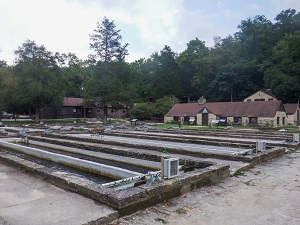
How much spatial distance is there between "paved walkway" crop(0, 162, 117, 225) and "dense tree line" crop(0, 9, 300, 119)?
33059 millimetres

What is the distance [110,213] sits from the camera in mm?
4008

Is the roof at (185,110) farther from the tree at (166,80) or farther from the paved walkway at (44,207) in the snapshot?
the paved walkway at (44,207)

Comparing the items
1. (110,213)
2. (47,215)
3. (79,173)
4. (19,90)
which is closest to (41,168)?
(79,173)

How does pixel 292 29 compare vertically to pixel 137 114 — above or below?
above

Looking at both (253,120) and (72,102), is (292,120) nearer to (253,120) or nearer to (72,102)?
(253,120)

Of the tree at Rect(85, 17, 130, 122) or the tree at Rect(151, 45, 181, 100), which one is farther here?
the tree at Rect(151, 45, 181, 100)

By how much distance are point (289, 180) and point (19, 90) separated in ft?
124

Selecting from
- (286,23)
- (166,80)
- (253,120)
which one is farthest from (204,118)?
(286,23)

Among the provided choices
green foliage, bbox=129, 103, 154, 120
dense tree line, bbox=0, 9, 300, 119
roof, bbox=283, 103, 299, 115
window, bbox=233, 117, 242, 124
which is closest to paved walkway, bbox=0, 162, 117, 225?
dense tree line, bbox=0, 9, 300, 119

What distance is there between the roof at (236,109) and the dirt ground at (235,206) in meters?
33.4

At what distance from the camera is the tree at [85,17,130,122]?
136 ft

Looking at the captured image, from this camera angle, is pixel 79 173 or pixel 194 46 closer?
pixel 79 173

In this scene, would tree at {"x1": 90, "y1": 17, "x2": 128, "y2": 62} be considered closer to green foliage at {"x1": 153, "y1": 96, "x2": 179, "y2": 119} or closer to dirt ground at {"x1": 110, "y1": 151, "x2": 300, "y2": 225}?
green foliage at {"x1": 153, "y1": 96, "x2": 179, "y2": 119}

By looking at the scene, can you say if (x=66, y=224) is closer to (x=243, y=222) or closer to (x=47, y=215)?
(x=47, y=215)
